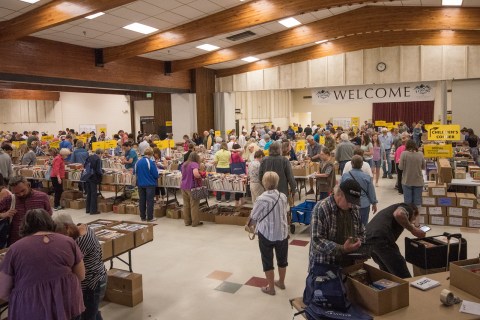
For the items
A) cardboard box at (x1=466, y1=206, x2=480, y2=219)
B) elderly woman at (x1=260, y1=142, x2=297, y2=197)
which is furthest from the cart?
cardboard box at (x1=466, y1=206, x2=480, y2=219)

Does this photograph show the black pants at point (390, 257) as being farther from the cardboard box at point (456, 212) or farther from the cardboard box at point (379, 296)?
the cardboard box at point (456, 212)

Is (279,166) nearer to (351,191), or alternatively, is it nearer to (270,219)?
(270,219)

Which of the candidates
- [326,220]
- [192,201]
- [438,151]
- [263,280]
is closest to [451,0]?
[438,151]

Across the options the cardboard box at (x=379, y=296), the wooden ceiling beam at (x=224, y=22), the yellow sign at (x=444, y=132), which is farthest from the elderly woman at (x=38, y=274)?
the yellow sign at (x=444, y=132)

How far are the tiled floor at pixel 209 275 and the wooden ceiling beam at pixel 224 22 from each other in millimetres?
5448

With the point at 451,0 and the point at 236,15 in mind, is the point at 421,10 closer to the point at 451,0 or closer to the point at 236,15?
the point at 451,0

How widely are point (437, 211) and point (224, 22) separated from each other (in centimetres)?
703

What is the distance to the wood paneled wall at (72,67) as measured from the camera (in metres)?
10.8

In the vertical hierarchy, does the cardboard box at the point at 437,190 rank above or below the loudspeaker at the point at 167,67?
below

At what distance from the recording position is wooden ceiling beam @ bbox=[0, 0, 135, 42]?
26.8ft

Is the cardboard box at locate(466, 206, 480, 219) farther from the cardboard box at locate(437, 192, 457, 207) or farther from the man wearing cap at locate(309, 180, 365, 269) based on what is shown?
the man wearing cap at locate(309, 180, 365, 269)

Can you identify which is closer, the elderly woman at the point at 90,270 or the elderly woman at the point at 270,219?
the elderly woman at the point at 90,270

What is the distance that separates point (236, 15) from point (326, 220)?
874 cm

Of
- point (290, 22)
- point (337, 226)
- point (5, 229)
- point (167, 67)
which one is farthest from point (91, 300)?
point (167, 67)
